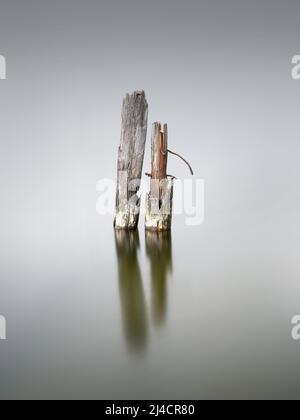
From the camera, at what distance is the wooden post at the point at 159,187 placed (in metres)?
3.56

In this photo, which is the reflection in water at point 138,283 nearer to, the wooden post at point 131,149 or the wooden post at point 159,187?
the wooden post at point 159,187

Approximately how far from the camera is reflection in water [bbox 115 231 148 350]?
1383 mm

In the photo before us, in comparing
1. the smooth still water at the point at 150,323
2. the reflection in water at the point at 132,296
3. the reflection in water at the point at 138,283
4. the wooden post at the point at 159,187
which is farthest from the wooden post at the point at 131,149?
the smooth still water at the point at 150,323

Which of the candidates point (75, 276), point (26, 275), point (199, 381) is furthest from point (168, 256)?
point (199, 381)

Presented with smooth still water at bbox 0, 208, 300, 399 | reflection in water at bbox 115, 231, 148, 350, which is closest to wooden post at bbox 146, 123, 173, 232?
reflection in water at bbox 115, 231, 148, 350

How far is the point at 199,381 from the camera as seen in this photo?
108cm

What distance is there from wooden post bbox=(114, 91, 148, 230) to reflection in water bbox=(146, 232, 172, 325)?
36 cm

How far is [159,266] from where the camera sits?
2.45 m

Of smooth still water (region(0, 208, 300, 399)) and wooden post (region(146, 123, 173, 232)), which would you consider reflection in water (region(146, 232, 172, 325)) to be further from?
wooden post (region(146, 123, 173, 232))

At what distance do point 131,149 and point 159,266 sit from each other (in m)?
1.52

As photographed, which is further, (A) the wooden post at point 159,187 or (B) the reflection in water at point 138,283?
(A) the wooden post at point 159,187

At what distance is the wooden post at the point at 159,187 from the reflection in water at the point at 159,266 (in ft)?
0.39

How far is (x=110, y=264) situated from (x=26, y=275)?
47cm

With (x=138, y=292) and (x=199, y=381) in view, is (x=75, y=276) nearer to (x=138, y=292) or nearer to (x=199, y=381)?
(x=138, y=292)
